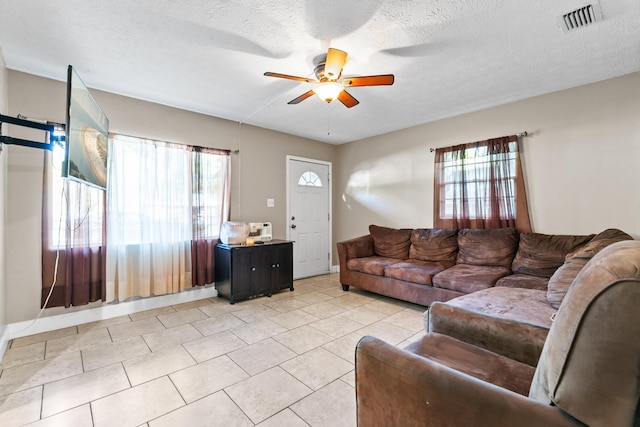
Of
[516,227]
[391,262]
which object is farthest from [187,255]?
[516,227]

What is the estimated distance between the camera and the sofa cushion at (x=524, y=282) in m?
2.62

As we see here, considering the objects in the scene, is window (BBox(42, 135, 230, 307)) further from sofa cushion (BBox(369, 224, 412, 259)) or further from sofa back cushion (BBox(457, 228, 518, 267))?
sofa back cushion (BBox(457, 228, 518, 267))

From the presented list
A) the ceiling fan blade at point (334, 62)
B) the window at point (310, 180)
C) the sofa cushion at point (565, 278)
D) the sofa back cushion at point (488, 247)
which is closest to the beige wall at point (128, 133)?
the window at point (310, 180)

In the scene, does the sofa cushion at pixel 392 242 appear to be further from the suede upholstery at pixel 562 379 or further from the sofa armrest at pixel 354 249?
the suede upholstery at pixel 562 379

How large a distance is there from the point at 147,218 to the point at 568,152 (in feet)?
16.1

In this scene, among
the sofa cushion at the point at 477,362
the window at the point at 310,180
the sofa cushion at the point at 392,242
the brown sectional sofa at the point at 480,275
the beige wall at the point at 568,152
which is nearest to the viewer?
the sofa cushion at the point at 477,362

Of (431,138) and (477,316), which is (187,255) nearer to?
(477,316)

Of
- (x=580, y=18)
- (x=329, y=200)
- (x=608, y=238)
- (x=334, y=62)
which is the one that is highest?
(x=580, y=18)

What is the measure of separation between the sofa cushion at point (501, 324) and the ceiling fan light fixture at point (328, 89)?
181cm

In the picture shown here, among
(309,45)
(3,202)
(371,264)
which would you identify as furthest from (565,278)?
(3,202)

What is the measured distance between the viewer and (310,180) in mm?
5246

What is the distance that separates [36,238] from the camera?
2799 millimetres

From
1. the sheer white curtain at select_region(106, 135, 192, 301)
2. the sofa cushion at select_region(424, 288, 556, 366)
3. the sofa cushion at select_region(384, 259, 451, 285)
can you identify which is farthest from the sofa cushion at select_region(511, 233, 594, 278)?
the sheer white curtain at select_region(106, 135, 192, 301)

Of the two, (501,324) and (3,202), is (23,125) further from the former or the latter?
(501,324)
